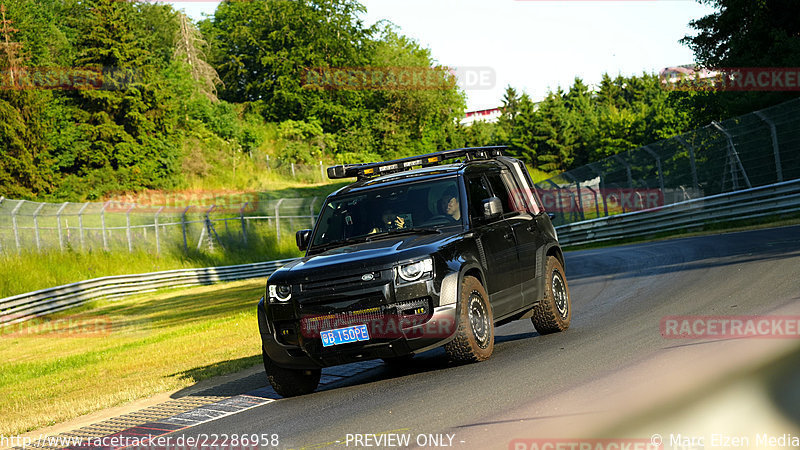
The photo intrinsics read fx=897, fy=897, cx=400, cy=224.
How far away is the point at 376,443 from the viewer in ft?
19.8

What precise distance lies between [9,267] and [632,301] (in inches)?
1030

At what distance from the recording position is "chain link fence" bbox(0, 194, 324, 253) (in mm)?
34719

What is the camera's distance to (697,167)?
94.1 feet

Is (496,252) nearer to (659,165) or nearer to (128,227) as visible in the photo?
(659,165)

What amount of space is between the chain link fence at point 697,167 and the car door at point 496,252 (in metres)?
18.0

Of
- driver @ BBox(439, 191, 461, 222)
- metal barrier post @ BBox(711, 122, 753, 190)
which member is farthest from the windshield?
metal barrier post @ BBox(711, 122, 753, 190)

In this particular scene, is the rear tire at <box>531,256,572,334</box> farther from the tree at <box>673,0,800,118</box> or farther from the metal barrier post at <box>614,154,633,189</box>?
the tree at <box>673,0,800,118</box>

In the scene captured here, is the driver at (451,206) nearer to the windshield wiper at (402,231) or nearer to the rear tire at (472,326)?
the windshield wiper at (402,231)

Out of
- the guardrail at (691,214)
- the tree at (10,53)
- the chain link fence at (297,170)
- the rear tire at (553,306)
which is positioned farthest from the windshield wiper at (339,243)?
the chain link fence at (297,170)

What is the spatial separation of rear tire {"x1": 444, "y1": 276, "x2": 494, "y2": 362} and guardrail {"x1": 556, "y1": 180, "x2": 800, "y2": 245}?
1980cm

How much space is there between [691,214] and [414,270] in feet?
79.9

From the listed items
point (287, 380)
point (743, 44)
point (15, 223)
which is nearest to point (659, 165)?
point (743, 44)

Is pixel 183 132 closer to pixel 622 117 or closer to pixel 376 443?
pixel 622 117

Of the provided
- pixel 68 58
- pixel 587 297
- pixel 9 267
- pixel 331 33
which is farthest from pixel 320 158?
pixel 587 297
